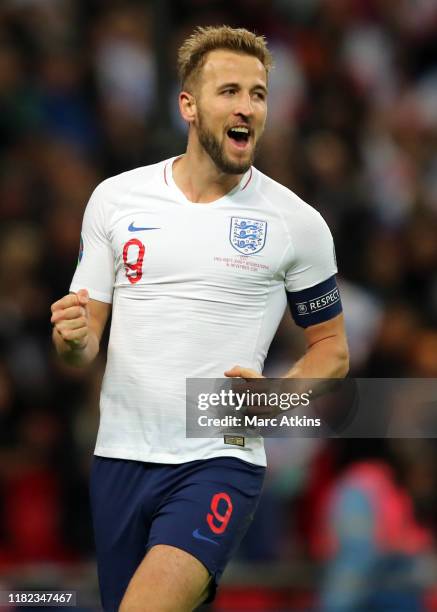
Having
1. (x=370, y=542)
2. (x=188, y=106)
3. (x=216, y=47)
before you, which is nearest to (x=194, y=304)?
(x=188, y=106)

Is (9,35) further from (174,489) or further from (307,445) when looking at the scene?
(174,489)

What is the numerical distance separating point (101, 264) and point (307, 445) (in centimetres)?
317

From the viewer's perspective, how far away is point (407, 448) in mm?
8297

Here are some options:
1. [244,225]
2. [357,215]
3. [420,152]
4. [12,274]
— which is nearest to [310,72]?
[420,152]

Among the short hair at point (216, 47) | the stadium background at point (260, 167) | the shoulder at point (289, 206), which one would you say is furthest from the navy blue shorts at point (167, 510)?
the stadium background at point (260, 167)

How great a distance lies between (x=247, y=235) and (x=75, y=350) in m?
0.81

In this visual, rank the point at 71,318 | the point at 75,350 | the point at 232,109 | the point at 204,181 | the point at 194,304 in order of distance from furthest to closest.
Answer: the point at 204,181 → the point at 232,109 → the point at 194,304 → the point at 75,350 → the point at 71,318

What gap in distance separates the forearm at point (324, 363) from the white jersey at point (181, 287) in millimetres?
164

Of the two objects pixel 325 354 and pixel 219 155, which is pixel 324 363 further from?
pixel 219 155

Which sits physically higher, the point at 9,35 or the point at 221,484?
the point at 9,35

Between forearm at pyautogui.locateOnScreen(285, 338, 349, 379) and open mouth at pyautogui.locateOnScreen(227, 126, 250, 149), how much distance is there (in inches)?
33.6

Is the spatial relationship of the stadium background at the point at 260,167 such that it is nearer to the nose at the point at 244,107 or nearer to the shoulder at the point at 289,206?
the shoulder at the point at 289,206

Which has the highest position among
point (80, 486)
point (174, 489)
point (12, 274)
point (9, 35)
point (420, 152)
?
point (9, 35)

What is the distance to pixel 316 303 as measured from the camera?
18.1ft
